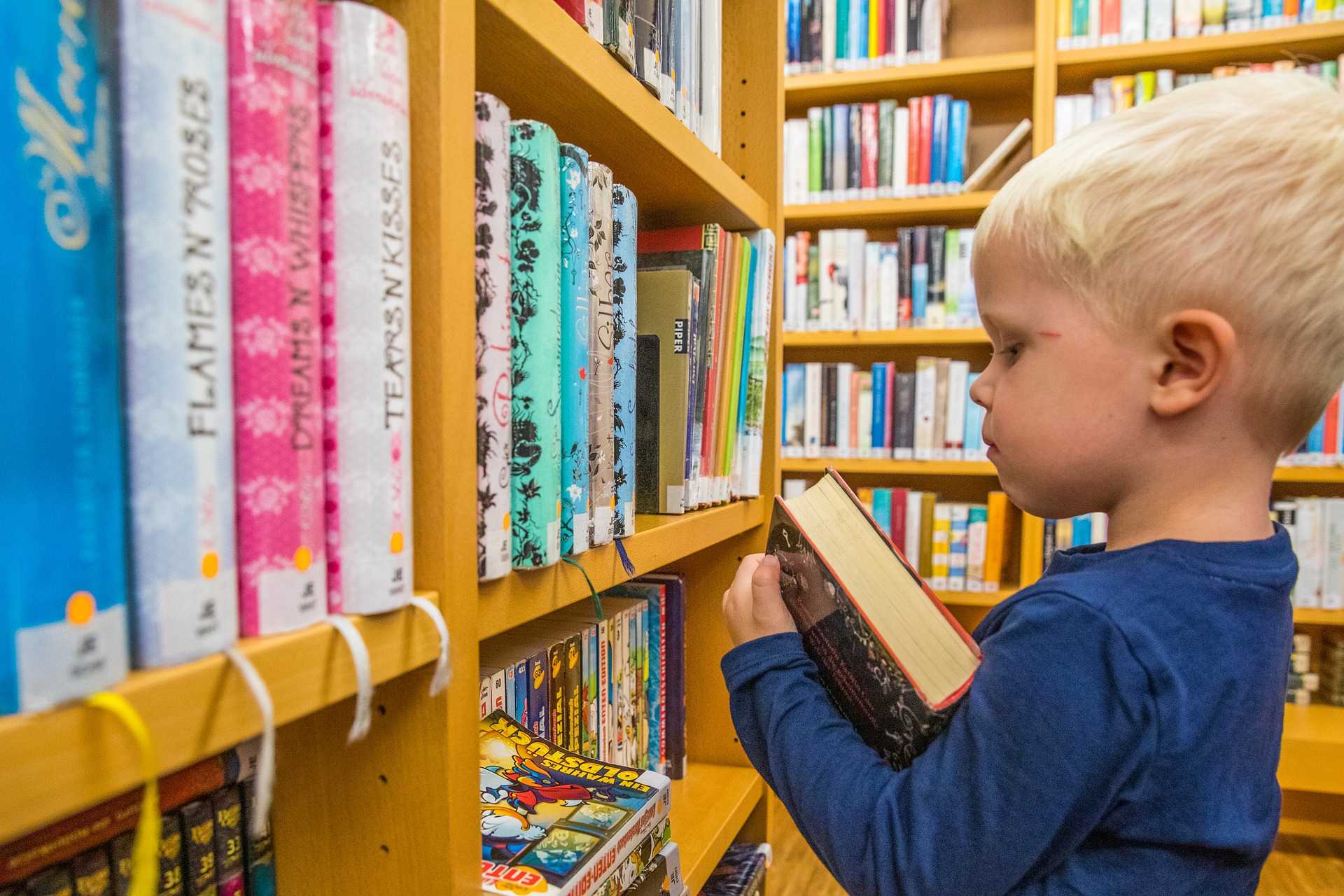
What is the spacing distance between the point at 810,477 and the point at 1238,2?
64.4 inches

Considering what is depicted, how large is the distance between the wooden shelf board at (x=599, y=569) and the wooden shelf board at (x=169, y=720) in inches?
4.6

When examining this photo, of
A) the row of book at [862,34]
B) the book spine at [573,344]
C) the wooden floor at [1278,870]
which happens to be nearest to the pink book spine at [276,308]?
the book spine at [573,344]

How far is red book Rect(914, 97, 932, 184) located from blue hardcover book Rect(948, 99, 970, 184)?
53mm

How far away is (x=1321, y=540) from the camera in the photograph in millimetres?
2160

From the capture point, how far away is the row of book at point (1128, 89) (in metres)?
2.14

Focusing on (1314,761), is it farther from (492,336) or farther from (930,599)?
(492,336)

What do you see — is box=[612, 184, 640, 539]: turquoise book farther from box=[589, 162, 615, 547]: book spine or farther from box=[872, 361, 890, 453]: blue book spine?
box=[872, 361, 890, 453]: blue book spine

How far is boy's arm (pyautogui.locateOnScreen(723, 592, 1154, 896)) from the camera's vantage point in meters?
0.53

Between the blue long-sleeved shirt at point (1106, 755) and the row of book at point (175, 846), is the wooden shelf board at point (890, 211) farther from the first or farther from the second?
the row of book at point (175, 846)

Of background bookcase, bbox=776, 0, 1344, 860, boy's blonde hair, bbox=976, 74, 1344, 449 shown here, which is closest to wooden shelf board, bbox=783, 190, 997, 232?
background bookcase, bbox=776, 0, 1344, 860

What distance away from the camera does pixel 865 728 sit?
669 millimetres

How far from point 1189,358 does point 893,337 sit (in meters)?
1.82

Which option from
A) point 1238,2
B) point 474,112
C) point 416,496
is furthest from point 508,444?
point 1238,2

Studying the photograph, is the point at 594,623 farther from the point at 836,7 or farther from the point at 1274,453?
the point at 836,7
